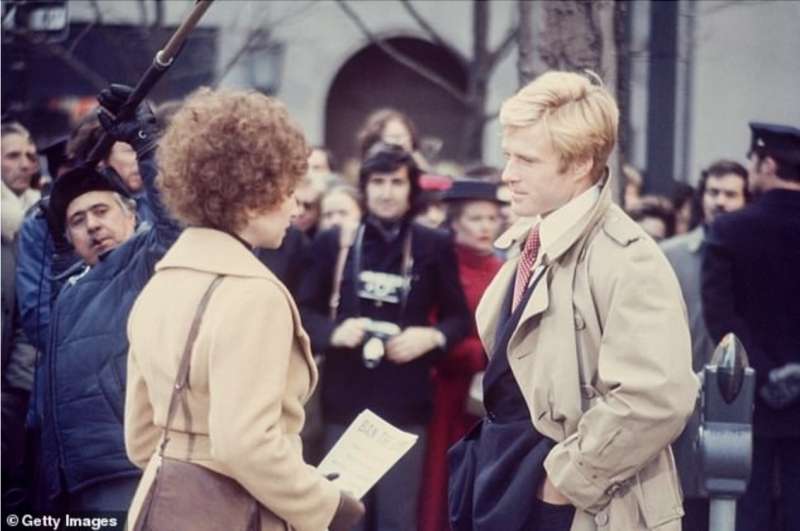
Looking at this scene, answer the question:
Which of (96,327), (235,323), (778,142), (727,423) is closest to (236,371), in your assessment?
(235,323)

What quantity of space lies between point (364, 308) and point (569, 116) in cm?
205

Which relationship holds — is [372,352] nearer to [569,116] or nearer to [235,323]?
[569,116]

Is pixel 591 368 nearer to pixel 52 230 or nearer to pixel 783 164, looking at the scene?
pixel 783 164

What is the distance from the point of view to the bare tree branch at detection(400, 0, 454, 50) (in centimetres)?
594

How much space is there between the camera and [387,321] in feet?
19.0

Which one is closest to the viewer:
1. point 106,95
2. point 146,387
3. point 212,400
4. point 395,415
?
point 212,400

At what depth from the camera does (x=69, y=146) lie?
5727mm

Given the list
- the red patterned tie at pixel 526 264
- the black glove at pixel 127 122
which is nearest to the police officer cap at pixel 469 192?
the black glove at pixel 127 122

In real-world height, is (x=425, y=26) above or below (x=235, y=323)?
above

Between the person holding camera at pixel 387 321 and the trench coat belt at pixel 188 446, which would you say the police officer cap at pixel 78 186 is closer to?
the person holding camera at pixel 387 321

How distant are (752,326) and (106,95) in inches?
84.6

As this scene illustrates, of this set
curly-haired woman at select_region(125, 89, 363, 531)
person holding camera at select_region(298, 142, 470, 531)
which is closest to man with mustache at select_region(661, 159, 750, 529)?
person holding camera at select_region(298, 142, 470, 531)

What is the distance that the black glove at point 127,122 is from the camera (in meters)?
4.81

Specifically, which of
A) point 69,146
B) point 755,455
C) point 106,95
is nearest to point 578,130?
point 106,95
